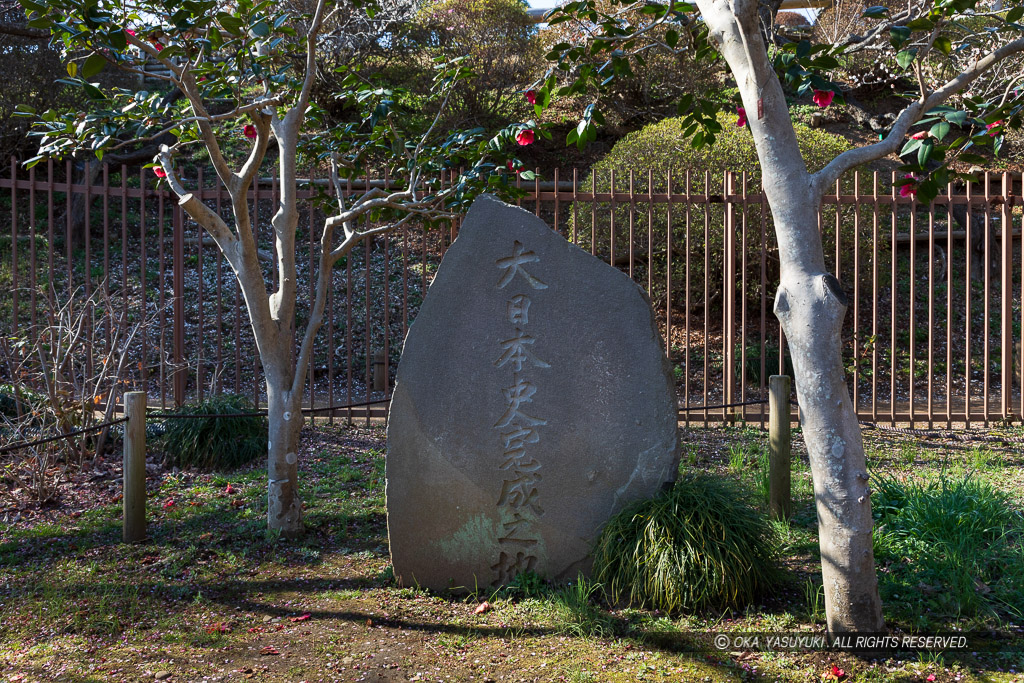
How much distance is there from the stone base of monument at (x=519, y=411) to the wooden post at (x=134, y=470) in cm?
143

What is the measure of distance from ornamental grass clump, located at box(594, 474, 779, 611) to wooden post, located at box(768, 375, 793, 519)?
2.57 feet

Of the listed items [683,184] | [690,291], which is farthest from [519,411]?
[683,184]

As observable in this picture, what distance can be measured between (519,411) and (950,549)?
6.44 ft

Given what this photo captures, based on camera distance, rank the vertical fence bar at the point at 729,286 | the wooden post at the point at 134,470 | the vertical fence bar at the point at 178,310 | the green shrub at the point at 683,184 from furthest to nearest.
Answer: the green shrub at the point at 683,184, the vertical fence bar at the point at 729,286, the vertical fence bar at the point at 178,310, the wooden post at the point at 134,470

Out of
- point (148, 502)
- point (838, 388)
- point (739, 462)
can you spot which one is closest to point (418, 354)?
point (838, 388)

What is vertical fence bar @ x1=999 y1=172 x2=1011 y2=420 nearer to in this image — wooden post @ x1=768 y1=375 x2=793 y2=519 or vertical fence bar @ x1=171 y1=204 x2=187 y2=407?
wooden post @ x1=768 y1=375 x2=793 y2=519

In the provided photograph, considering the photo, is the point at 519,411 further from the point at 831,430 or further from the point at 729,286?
the point at 729,286

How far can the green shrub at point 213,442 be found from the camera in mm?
5465

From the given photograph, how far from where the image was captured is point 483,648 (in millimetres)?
3035

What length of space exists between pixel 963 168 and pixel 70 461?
533 inches

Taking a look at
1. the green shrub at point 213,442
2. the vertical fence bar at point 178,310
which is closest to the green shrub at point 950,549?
the green shrub at point 213,442

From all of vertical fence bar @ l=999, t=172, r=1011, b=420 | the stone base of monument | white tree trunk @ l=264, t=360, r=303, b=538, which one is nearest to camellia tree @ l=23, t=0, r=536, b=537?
white tree trunk @ l=264, t=360, r=303, b=538

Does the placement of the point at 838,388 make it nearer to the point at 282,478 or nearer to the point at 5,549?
the point at 282,478

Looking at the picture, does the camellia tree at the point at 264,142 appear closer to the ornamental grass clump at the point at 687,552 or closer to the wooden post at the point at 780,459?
the ornamental grass clump at the point at 687,552
